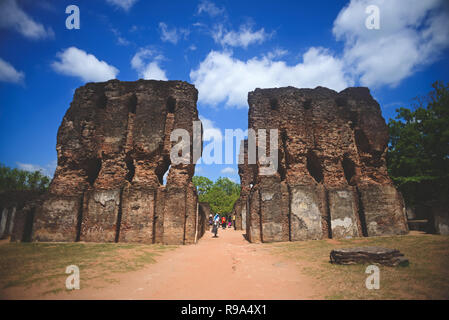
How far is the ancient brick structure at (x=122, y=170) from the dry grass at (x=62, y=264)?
6.36 ft

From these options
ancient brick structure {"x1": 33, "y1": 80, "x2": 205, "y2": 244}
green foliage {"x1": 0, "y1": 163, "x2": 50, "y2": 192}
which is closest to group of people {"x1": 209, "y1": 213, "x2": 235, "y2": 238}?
ancient brick structure {"x1": 33, "y1": 80, "x2": 205, "y2": 244}

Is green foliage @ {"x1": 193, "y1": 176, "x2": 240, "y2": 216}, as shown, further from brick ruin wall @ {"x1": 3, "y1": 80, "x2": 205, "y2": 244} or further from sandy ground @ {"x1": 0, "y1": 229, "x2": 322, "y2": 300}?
sandy ground @ {"x1": 0, "y1": 229, "x2": 322, "y2": 300}

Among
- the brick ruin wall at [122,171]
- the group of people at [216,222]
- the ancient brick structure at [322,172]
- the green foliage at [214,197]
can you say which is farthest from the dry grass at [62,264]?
the green foliage at [214,197]

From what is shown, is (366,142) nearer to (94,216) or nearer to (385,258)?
(385,258)

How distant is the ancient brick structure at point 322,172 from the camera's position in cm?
1053

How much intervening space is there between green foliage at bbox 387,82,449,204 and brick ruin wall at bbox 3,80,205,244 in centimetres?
1507

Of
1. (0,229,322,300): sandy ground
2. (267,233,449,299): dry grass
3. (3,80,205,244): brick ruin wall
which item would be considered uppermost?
(3,80,205,244): brick ruin wall

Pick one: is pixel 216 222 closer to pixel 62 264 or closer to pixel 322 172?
pixel 322 172

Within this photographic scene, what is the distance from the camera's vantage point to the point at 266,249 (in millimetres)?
8852

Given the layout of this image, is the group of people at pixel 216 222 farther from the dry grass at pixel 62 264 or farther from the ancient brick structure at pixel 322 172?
the dry grass at pixel 62 264

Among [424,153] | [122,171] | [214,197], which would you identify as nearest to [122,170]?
[122,171]

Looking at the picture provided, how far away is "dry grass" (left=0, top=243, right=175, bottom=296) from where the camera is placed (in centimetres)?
455

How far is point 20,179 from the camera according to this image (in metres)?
35.1
